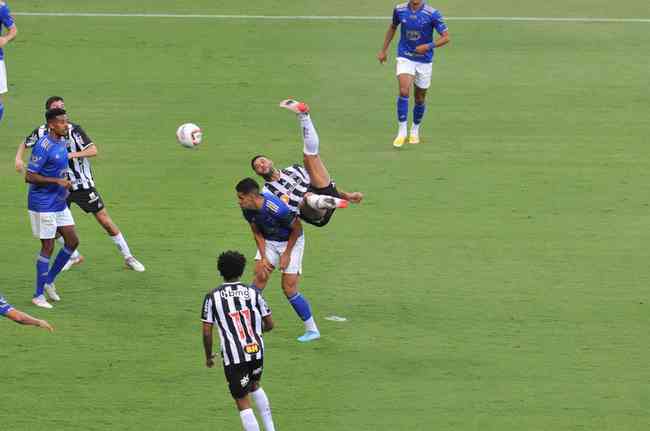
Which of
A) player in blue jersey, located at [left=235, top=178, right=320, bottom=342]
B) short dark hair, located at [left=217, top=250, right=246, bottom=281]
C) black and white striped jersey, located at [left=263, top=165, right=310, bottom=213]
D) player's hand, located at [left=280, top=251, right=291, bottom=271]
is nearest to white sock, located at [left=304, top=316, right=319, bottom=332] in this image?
player in blue jersey, located at [left=235, top=178, right=320, bottom=342]

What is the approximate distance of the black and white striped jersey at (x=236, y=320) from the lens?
11.1 metres

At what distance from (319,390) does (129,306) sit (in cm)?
324

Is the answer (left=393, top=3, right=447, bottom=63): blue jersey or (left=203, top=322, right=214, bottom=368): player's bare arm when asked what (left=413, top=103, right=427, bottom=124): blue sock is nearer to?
(left=393, top=3, right=447, bottom=63): blue jersey

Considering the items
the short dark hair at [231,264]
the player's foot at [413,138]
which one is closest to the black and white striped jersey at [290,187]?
the short dark hair at [231,264]

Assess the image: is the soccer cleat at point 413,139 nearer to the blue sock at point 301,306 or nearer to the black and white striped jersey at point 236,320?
the blue sock at point 301,306

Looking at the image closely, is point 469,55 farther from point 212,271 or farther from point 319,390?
point 319,390

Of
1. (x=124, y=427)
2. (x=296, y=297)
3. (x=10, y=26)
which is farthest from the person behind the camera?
(x=10, y=26)

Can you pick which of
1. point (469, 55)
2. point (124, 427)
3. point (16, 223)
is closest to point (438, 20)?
point (469, 55)

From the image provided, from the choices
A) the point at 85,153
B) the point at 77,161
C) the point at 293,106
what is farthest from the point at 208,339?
the point at 77,161

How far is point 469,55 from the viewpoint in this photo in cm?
2566

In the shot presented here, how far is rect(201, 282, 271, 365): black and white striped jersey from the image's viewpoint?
36.5ft

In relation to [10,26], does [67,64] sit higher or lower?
lower

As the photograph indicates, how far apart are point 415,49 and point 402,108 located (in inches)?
39.0

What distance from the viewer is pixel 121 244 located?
52.3ft
